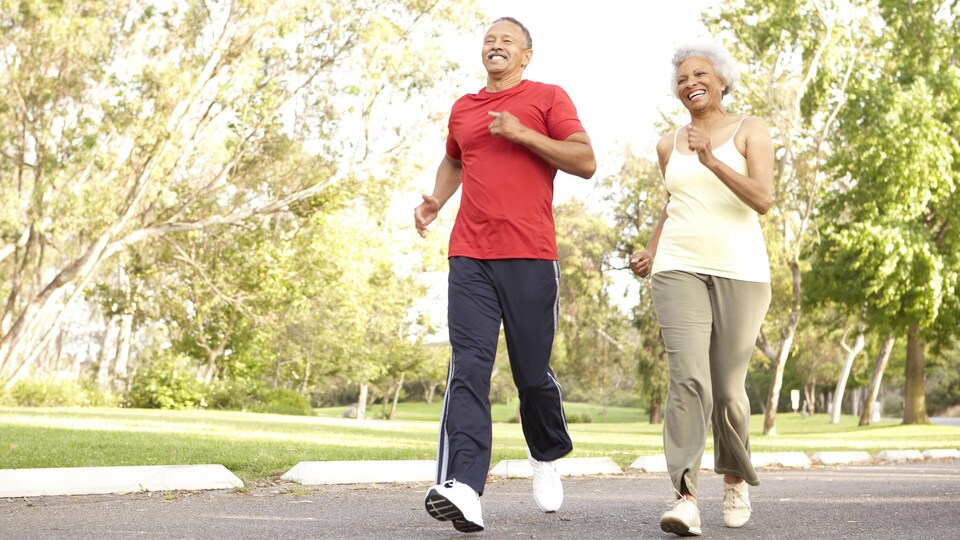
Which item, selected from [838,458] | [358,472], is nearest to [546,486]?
[358,472]

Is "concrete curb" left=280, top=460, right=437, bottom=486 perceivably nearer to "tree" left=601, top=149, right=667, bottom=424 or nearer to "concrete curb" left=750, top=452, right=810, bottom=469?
"concrete curb" left=750, top=452, right=810, bottom=469

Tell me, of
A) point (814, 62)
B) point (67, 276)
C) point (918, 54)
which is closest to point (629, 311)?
point (918, 54)

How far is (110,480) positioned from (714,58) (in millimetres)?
4336

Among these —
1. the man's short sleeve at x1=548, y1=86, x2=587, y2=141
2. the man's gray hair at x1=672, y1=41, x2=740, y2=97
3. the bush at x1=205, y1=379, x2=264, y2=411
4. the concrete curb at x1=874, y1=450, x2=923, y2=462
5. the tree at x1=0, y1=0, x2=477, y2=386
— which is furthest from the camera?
the bush at x1=205, y1=379, x2=264, y2=411

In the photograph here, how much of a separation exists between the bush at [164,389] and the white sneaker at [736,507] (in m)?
22.8

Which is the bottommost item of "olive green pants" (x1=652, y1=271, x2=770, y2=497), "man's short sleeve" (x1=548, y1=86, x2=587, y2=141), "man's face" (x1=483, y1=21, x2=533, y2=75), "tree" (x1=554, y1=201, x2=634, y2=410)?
"olive green pants" (x1=652, y1=271, x2=770, y2=497)

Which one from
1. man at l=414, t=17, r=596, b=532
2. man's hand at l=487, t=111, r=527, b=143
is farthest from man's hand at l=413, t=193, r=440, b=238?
man's hand at l=487, t=111, r=527, b=143

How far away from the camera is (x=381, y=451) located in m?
9.89

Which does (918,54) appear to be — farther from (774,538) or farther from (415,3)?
(774,538)

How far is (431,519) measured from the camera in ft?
18.2

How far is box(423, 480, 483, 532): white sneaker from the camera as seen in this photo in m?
4.52

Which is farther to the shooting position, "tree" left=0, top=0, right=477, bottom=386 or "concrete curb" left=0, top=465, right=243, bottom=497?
"tree" left=0, top=0, right=477, bottom=386

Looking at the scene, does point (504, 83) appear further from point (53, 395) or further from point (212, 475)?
point (53, 395)

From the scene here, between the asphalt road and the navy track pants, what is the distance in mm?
378
